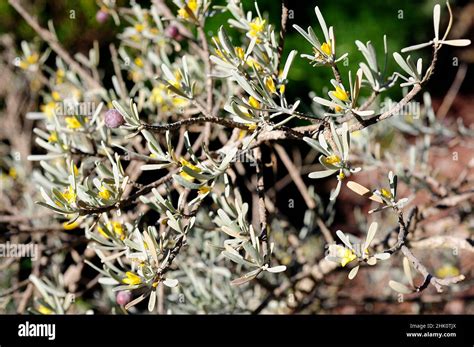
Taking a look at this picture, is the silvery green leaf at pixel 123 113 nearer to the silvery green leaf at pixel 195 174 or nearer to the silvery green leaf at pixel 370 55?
the silvery green leaf at pixel 195 174

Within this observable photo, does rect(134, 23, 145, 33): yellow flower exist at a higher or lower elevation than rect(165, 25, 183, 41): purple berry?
higher

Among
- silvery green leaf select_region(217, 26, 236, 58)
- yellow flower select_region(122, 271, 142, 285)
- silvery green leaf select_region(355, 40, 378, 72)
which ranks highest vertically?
silvery green leaf select_region(217, 26, 236, 58)

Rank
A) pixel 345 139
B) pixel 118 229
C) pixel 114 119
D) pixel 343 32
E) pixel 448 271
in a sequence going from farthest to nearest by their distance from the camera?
1. pixel 343 32
2. pixel 448 271
3. pixel 118 229
4. pixel 114 119
5. pixel 345 139

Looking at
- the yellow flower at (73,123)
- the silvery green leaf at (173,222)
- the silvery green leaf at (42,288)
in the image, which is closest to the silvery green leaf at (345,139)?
the silvery green leaf at (173,222)

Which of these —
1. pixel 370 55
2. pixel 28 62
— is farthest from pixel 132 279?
pixel 28 62

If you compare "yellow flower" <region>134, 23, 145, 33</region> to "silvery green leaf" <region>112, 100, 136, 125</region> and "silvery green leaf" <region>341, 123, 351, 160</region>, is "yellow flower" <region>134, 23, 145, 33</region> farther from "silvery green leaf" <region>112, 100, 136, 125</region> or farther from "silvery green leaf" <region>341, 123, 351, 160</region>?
"silvery green leaf" <region>341, 123, 351, 160</region>

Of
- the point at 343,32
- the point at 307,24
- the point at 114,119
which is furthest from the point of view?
the point at 343,32

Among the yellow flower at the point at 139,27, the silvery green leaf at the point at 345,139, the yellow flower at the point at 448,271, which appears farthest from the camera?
the yellow flower at the point at 448,271

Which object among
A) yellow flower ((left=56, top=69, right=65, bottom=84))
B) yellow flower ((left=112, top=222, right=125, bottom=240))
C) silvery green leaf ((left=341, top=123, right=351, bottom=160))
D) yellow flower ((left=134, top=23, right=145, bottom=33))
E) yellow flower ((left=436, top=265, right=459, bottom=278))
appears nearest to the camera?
silvery green leaf ((left=341, top=123, right=351, bottom=160))

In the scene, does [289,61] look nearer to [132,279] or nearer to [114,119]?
[114,119]

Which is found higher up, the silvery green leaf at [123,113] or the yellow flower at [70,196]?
the silvery green leaf at [123,113]

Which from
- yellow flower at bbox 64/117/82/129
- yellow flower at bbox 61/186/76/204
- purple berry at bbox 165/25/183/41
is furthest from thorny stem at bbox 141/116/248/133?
purple berry at bbox 165/25/183/41

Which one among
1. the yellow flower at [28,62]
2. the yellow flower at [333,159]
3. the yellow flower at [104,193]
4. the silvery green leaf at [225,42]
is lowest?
the yellow flower at [104,193]

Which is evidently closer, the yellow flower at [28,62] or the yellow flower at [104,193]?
the yellow flower at [104,193]
